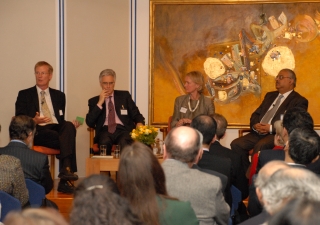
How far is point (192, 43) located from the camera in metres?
8.57

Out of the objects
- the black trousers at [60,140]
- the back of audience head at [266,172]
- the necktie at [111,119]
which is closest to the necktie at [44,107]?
the black trousers at [60,140]

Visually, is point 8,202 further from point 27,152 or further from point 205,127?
point 205,127

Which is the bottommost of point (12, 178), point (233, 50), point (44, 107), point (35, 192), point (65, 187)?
point (65, 187)

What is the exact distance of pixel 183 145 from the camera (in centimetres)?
337

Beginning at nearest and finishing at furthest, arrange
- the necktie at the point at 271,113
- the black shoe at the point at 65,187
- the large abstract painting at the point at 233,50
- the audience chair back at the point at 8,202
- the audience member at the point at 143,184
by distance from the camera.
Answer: the audience member at the point at 143,184 < the audience chair back at the point at 8,202 < the black shoe at the point at 65,187 < the necktie at the point at 271,113 < the large abstract painting at the point at 233,50

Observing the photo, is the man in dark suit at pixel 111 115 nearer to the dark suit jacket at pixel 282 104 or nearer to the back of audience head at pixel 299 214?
the dark suit jacket at pixel 282 104

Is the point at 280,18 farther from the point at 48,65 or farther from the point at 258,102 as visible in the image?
the point at 48,65

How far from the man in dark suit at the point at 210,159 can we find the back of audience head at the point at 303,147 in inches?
27.8

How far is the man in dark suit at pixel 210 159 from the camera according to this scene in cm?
413

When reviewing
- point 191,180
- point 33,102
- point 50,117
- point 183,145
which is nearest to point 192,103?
point 50,117

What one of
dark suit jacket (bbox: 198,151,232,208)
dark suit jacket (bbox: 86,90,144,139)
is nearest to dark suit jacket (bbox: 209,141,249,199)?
dark suit jacket (bbox: 198,151,232,208)

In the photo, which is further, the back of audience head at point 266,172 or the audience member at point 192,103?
the audience member at point 192,103

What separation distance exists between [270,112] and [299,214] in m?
6.06

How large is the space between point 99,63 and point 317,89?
3059 mm
